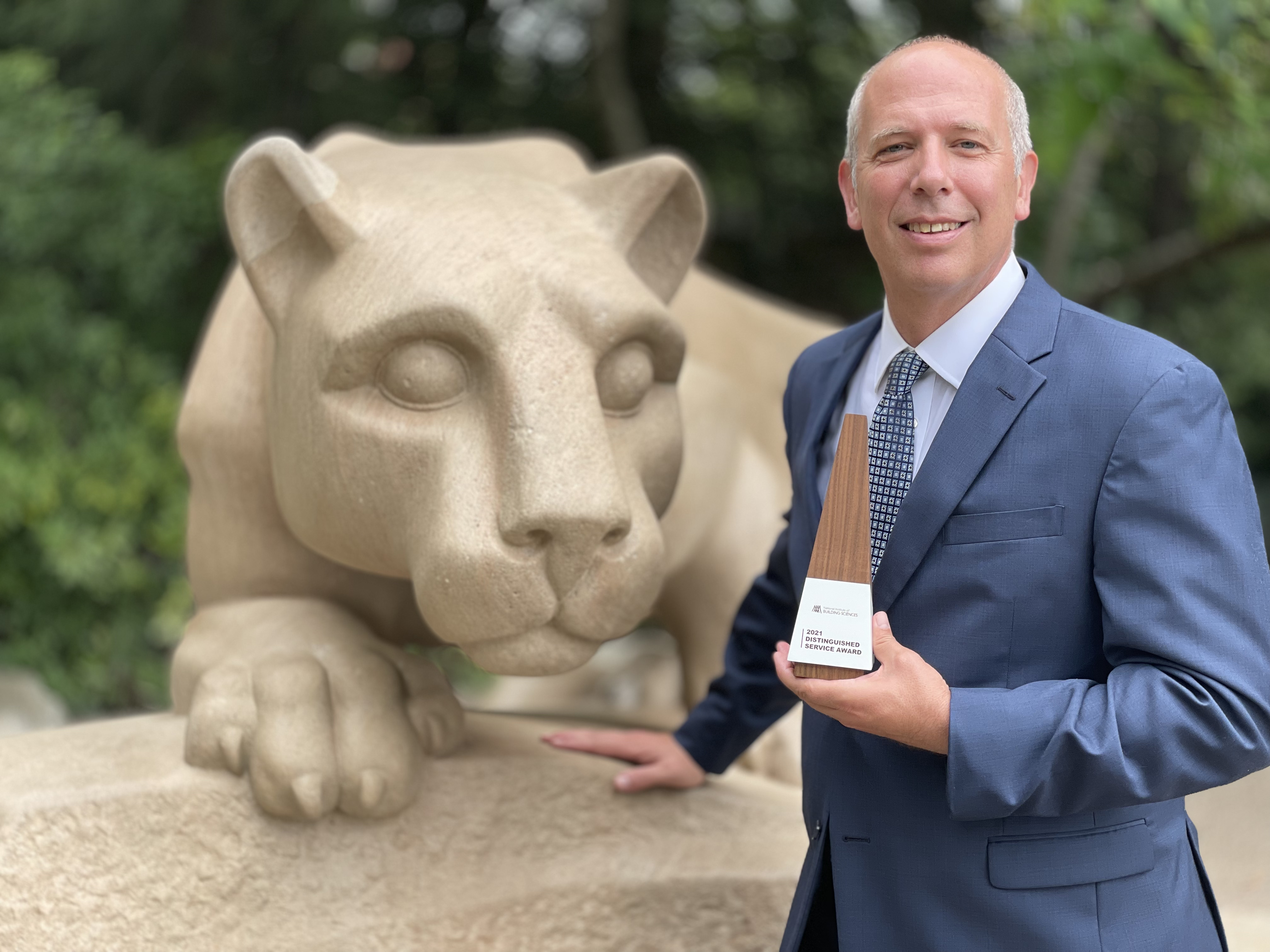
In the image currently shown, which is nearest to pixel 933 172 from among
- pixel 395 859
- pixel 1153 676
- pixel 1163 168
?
pixel 1153 676

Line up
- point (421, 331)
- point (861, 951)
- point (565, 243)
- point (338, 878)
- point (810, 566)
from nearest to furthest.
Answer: point (810, 566)
point (861, 951)
point (421, 331)
point (565, 243)
point (338, 878)

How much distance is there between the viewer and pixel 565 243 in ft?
5.32

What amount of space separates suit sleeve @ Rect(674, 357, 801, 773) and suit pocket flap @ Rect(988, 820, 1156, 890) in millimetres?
419

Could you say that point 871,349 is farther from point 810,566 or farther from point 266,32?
point 266,32

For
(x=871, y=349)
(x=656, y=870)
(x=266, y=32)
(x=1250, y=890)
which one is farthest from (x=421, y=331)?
(x=266, y=32)

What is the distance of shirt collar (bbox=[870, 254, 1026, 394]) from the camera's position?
122 cm

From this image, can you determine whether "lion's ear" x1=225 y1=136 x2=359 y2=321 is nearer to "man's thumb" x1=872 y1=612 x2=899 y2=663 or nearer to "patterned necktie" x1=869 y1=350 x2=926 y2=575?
"patterned necktie" x1=869 y1=350 x2=926 y2=575

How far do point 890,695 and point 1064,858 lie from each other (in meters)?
0.25

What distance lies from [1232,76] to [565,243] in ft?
6.87

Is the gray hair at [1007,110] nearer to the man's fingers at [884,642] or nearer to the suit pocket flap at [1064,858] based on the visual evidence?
the man's fingers at [884,642]

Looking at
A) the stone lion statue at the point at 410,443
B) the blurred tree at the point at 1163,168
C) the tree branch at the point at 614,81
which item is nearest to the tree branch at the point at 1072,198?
the blurred tree at the point at 1163,168

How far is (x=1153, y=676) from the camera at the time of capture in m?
1.09

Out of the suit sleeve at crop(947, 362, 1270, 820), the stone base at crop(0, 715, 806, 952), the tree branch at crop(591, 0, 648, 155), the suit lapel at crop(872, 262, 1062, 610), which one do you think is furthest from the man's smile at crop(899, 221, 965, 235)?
the tree branch at crop(591, 0, 648, 155)

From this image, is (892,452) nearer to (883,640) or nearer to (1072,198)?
(883,640)
